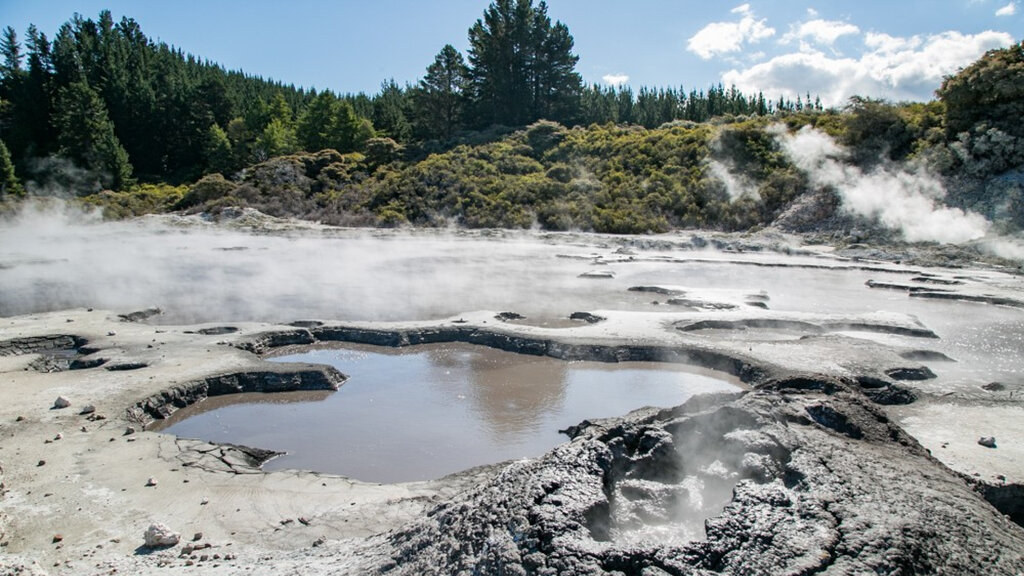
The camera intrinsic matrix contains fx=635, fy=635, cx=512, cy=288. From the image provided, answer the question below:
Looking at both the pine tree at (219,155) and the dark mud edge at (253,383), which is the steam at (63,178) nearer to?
the pine tree at (219,155)

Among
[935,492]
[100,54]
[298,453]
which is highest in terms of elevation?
[100,54]

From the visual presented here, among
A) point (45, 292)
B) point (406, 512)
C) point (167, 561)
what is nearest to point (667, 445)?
point (406, 512)

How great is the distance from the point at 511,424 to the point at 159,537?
14.1ft

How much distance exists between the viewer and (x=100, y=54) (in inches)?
2205

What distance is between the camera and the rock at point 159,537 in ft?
16.2

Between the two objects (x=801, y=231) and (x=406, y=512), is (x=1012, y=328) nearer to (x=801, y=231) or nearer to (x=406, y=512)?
(x=406, y=512)

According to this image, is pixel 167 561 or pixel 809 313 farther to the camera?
pixel 809 313

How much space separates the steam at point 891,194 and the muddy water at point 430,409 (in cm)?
2018

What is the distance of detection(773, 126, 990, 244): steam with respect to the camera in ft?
80.1

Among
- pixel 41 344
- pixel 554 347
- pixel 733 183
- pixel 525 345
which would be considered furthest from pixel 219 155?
pixel 554 347

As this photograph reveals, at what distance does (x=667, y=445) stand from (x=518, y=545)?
1652 millimetres

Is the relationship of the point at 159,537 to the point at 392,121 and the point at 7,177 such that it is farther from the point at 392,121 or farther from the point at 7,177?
the point at 392,121

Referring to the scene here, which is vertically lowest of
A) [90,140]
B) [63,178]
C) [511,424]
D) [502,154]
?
[511,424]

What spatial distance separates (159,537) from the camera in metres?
4.95
